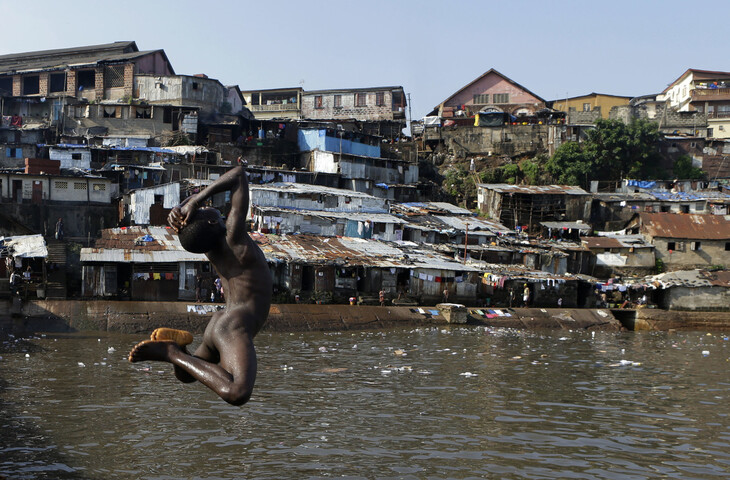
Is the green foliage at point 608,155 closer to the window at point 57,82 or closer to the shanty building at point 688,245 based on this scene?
the shanty building at point 688,245

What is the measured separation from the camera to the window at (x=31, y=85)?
5269cm

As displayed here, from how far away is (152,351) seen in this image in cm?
576

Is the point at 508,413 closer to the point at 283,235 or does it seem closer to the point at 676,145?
the point at 283,235

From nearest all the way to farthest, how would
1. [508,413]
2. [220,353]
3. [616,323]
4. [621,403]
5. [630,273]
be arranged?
[220,353] < [508,413] < [621,403] < [616,323] < [630,273]

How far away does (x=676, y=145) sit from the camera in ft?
175

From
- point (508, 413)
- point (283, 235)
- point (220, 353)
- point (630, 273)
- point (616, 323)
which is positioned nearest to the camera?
point (220, 353)

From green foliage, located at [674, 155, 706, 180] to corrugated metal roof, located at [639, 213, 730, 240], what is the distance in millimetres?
9496

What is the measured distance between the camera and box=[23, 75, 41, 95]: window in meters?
52.7

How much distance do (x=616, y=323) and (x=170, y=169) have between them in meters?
24.2

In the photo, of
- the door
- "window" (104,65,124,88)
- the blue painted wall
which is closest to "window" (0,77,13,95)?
"window" (104,65,124,88)

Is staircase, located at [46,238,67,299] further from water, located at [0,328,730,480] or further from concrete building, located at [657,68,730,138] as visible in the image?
concrete building, located at [657,68,730,138]

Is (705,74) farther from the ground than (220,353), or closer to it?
farther from the ground

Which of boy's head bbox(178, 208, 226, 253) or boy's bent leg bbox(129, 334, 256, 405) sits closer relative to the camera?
boy's bent leg bbox(129, 334, 256, 405)

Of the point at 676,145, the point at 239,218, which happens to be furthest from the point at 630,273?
the point at 239,218
